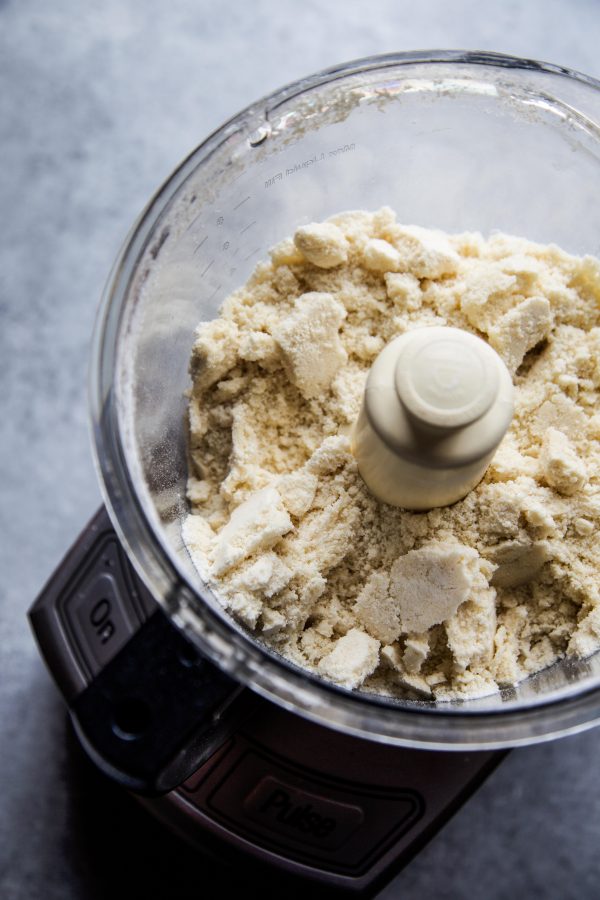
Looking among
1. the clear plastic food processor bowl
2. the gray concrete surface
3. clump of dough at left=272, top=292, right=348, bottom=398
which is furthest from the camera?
the gray concrete surface

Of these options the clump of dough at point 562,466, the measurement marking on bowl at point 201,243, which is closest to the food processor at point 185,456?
the measurement marking on bowl at point 201,243

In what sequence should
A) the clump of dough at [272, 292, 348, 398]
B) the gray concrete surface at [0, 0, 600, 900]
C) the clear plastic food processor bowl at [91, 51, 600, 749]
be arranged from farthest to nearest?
the gray concrete surface at [0, 0, 600, 900], the clump of dough at [272, 292, 348, 398], the clear plastic food processor bowl at [91, 51, 600, 749]

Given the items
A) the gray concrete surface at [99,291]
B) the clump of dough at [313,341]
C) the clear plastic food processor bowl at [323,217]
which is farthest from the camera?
the gray concrete surface at [99,291]

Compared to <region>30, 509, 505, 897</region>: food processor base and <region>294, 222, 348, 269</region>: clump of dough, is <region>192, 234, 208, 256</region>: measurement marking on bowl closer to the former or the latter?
<region>294, 222, 348, 269</region>: clump of dough

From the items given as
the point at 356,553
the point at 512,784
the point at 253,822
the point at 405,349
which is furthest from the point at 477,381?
the point at 512,784

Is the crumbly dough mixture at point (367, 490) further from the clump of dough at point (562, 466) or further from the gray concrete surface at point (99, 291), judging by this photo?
the gray concrete surface at point (99, 291)

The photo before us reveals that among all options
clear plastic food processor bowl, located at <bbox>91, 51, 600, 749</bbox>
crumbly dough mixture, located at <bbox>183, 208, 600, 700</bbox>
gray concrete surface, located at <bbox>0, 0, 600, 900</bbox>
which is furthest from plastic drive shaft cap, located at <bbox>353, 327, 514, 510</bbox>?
gray concrete surface, located at <bbox>0, 0, 600, 900</bbox>

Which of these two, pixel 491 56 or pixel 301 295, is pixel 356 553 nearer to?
pixel 301 295
